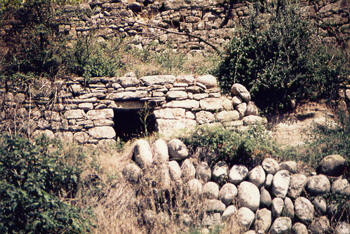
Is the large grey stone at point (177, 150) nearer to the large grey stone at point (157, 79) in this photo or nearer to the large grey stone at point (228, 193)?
the large grey stone at point (228, 193)

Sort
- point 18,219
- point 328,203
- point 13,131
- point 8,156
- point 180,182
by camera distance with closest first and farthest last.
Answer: point 18,219 < point 8,156 < point 328,203 < point 180,182 < point 13,131

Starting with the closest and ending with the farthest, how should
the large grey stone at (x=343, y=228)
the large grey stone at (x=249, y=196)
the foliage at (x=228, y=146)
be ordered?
the large grey stone at (x=343, y=228)
the large grey stone at (x=249, y=196)
the foliage at (x=228, y=146)

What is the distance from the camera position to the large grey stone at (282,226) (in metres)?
4.57

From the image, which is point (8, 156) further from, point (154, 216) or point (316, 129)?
point (316, 129)

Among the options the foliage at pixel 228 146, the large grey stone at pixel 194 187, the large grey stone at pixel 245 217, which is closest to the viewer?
the large grey stone at pixel 245 217

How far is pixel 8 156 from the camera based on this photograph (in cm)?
432

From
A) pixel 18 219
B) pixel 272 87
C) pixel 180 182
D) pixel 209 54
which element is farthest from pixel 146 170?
pixel 209 54

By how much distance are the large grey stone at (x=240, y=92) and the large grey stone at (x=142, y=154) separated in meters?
2.34

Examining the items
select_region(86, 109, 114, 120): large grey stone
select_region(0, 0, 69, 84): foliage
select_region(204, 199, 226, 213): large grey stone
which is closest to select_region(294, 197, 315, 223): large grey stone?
select_region(204, 199, 226, 213): large grey stone

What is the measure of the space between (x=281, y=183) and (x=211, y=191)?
1062 mm

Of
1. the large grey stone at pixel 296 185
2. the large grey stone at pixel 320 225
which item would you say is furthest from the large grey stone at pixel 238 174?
the large grey stone at pixel 320 225

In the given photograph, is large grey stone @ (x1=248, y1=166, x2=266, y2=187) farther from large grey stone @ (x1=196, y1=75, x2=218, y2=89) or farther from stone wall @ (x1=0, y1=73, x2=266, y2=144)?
large grey stone @ (x1=196, y1=75, x2=218, y2=89)

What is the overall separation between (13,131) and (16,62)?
65.2 inches

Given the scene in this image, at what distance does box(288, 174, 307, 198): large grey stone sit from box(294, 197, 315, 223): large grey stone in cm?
12
